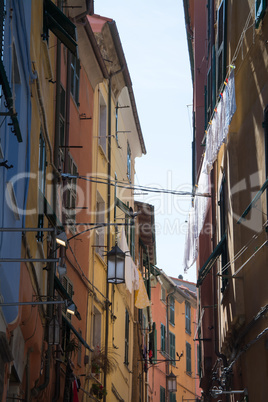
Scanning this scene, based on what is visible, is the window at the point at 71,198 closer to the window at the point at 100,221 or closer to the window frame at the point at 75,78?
the window frame at the point at 75,78

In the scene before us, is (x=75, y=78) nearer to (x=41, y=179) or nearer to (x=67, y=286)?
(x=67, y=286)

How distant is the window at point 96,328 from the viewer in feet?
58.7

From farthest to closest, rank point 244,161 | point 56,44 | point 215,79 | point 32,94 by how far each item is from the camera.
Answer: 1. point 215,79
2. point 56,44
3. point 244,161
4. point 32,94

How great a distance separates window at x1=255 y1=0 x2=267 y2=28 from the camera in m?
9.94

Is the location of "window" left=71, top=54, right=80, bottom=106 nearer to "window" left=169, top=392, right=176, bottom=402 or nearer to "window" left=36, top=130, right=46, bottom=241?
"window" left=36, top=130, right=46, bottom=241

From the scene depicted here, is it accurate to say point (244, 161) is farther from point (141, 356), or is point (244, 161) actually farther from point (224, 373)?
point (141, 356)

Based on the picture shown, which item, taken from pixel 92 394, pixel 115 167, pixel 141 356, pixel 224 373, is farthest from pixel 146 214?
pixel 224 373

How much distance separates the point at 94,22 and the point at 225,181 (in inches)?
294

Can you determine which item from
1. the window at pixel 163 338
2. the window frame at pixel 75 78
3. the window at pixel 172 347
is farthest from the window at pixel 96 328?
the window at pixel 172 347

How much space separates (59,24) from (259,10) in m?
3.17

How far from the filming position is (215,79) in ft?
51.5

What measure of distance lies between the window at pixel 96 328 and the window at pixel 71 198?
3.39 meters

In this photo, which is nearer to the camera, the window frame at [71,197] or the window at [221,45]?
the window at [221,45]

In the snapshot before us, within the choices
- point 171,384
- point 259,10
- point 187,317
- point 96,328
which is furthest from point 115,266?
point 187,317
